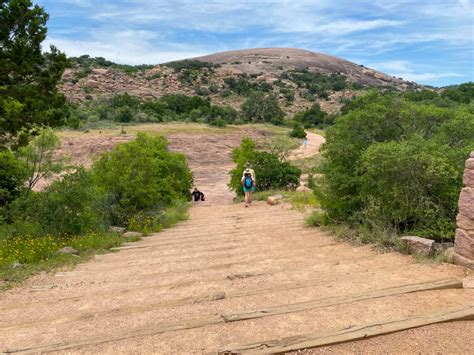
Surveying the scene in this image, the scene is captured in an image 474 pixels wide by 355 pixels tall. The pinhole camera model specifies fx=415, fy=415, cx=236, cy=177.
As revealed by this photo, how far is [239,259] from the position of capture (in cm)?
637

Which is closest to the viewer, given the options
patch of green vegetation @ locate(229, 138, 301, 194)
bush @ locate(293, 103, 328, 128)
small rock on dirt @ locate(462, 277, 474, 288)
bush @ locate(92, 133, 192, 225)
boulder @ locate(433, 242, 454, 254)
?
small rock on dirt @ locate(462, 277, 474, 288)

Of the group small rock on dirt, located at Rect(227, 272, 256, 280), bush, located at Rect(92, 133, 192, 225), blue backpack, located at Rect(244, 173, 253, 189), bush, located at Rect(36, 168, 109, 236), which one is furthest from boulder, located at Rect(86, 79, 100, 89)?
small rock on dirt, located at Rect(227, 272, 256, 280)

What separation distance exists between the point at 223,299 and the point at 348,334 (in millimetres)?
1520

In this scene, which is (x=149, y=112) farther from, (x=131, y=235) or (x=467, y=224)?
(x=467, y=224)

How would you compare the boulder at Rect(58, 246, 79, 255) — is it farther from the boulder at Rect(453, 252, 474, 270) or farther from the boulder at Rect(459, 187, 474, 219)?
the boulder at Rect(459, 187, 474, 219)

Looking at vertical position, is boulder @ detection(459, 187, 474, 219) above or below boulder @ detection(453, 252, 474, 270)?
above

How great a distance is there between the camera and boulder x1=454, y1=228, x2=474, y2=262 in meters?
4.99

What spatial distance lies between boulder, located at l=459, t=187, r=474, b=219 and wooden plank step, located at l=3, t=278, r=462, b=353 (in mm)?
983

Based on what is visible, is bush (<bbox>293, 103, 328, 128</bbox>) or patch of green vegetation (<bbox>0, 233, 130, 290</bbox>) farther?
bush (<bbox>293, 103, 328, 128</bbox>)

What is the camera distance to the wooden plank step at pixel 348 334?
10.4ft

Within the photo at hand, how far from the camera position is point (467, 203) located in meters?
5.08

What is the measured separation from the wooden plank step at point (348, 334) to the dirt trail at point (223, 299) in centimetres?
6

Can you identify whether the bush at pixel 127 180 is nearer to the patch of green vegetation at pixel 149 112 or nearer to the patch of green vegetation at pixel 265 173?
the patch of green vegetation at pixel 265 173

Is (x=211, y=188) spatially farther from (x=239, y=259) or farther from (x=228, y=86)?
(x=228, y=86)
